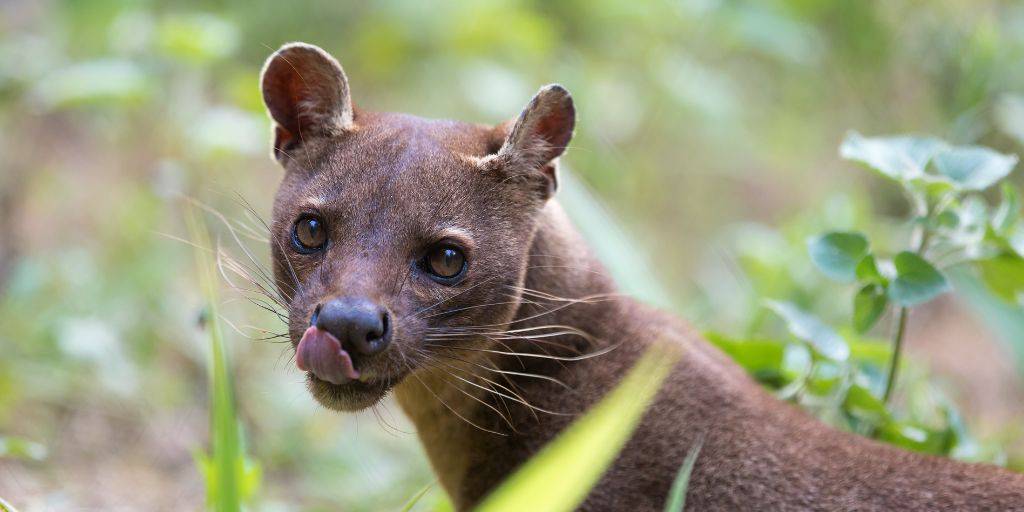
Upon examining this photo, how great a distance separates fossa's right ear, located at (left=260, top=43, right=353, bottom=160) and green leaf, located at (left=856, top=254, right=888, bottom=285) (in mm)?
1712

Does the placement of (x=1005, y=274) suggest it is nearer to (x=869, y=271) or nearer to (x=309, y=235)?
(x=869, y=271)

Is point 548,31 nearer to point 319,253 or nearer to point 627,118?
point 627,118

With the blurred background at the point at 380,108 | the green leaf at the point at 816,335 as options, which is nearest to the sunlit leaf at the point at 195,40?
the blurred background at the point at 380,108

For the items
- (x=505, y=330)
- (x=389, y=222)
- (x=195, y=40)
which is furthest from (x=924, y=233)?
(x=195, y=40)

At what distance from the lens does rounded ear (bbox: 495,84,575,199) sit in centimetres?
326

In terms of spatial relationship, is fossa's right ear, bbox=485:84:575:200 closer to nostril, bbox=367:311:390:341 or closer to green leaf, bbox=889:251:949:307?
nostril, bbox=367:311:390:341

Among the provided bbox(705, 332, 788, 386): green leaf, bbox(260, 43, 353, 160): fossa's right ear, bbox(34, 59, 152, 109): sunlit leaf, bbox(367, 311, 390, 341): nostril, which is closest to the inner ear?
bbox(260, 43, 353, 160): fossa's right ear

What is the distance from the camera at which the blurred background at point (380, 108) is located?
502cm

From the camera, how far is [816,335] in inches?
143

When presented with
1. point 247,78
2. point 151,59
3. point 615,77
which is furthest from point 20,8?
point 615,77

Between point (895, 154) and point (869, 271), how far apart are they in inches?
18.6

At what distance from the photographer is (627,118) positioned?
771 centimetres

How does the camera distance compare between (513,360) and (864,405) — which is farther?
(864,405)

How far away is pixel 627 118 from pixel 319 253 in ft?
16.1
